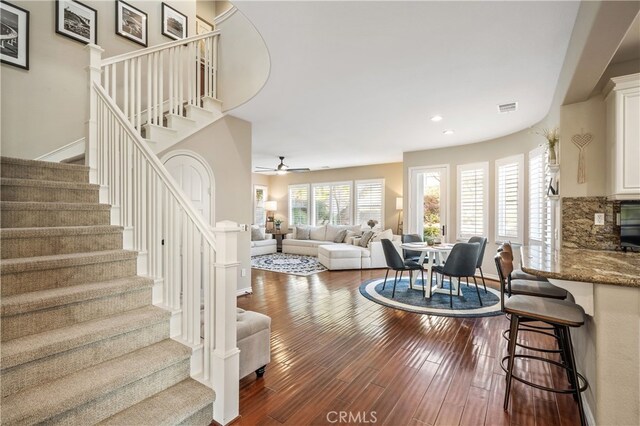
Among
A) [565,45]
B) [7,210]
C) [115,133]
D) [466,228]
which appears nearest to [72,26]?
[115,133]

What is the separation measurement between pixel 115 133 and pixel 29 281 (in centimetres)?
127

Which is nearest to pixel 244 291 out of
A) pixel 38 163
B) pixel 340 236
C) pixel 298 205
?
pixel 38 163

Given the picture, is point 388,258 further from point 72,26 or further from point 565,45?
point 72,26

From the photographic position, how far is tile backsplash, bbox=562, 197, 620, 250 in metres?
2.61

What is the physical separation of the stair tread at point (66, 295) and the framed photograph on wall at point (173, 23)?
4.14 meters

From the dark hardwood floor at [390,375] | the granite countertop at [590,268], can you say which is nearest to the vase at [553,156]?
the granite countertop at [590,268]

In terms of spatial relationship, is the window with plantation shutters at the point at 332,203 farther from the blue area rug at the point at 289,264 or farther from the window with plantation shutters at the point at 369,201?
the blue area rug at the point at 289,264

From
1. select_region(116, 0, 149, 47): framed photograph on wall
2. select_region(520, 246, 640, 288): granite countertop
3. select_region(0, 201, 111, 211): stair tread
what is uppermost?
select_region(116, 0, 149, 47): framed photograph on wall

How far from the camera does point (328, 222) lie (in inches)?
383

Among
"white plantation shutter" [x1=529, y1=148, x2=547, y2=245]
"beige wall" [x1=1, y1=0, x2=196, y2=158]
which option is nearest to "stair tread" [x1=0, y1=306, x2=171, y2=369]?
"beige wall" [x1=1, y1=0, x2=196, y2=158]

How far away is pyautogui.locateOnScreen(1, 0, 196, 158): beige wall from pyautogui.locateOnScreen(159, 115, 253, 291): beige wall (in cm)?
136

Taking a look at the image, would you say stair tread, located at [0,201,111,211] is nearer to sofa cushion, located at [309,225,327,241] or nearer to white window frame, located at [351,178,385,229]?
sofa cushion, located at [309,225,327,241]

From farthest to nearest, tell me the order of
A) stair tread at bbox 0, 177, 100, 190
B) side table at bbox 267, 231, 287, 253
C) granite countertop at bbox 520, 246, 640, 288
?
1. side table at bbox 267, 231, 287, 253
2. stair tread at bbox 0, 177, 100, 190
3. granite countertop at bbox 520, 246, 640, 288

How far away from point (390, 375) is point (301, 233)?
7.10 metres
